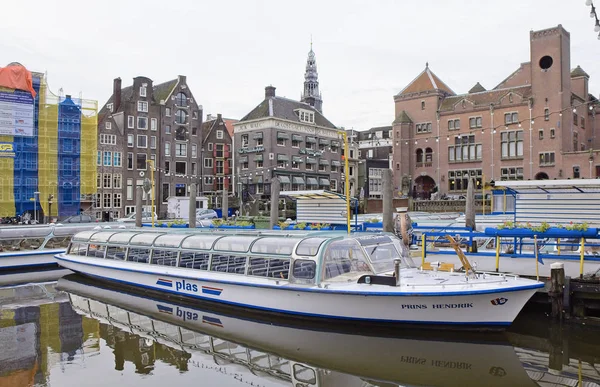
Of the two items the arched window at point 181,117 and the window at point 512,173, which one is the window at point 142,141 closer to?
the arched window at point 181,117

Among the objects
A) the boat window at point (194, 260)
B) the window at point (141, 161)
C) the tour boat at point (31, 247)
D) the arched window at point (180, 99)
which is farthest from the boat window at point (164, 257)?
the arched window at point (180, 99)

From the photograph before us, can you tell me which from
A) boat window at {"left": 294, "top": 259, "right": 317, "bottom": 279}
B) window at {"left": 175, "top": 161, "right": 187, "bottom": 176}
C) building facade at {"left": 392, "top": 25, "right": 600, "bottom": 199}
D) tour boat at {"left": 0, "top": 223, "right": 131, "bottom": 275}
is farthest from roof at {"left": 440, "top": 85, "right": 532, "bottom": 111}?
boat window at {"left": 294, "top": 259, "right": 317, "bottom": 279}

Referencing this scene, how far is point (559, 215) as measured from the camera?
18.5 metres

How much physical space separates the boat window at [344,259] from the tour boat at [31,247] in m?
15.5

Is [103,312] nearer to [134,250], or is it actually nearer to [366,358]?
[134,250]

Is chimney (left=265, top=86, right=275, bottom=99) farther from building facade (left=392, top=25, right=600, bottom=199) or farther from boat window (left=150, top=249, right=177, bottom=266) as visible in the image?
boat window (left=150, top=249, right=177, bottom=266)

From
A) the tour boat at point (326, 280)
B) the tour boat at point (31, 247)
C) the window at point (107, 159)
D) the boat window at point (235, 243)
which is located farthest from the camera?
the window at point (107, 159)

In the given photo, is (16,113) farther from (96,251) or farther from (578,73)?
(578,73)

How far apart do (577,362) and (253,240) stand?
901cm

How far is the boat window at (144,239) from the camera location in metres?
19.3

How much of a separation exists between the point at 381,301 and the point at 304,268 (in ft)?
7.60

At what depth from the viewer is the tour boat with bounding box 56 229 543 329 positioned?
12.3 meters

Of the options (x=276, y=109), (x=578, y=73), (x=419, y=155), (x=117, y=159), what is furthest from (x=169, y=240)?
(x=578, y=73)

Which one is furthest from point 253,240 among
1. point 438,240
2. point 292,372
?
point 438,240
